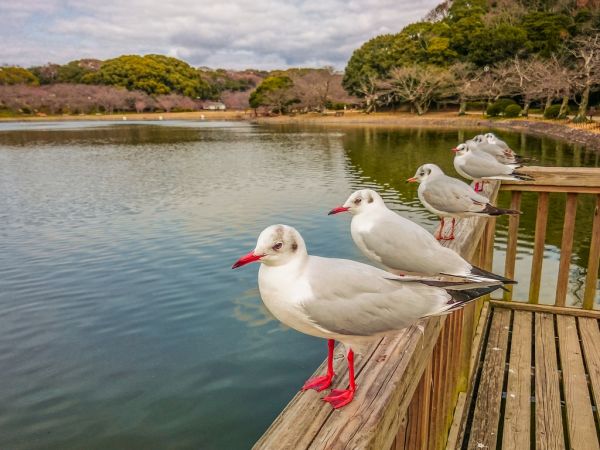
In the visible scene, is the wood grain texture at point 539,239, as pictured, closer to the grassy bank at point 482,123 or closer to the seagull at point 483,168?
the seagull at point 483,168

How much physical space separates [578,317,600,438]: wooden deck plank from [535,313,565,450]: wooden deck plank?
0.23 metres

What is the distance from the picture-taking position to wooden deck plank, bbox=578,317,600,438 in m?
3.27

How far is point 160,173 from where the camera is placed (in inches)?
801

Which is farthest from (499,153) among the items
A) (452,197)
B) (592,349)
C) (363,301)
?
(363,301)

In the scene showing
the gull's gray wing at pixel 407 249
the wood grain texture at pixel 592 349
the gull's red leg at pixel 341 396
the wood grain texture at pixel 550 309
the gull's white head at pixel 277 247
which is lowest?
the wood grain texture at pixel 592 349

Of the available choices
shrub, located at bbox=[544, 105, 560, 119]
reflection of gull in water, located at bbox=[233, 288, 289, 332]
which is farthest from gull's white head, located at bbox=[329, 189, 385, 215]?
shrub, located at bbox=[544, 105, 560, 119]

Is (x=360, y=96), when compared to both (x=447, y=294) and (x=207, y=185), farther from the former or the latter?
(x=447, y=294)

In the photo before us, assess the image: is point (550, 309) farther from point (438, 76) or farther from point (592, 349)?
point (438, 76)

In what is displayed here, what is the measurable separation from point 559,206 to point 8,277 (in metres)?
15.1

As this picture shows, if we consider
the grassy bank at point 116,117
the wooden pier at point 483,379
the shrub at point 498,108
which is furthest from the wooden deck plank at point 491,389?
the grassy bank at point 116,117

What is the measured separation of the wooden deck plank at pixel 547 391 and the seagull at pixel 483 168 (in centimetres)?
156

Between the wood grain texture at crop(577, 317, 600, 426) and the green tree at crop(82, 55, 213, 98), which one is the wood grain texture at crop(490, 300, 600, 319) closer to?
the wood grain texture at crop(577, 317, 600, 426)

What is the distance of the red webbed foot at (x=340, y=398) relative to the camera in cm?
147

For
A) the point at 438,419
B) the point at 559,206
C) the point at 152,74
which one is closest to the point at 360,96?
the point at 152,74
